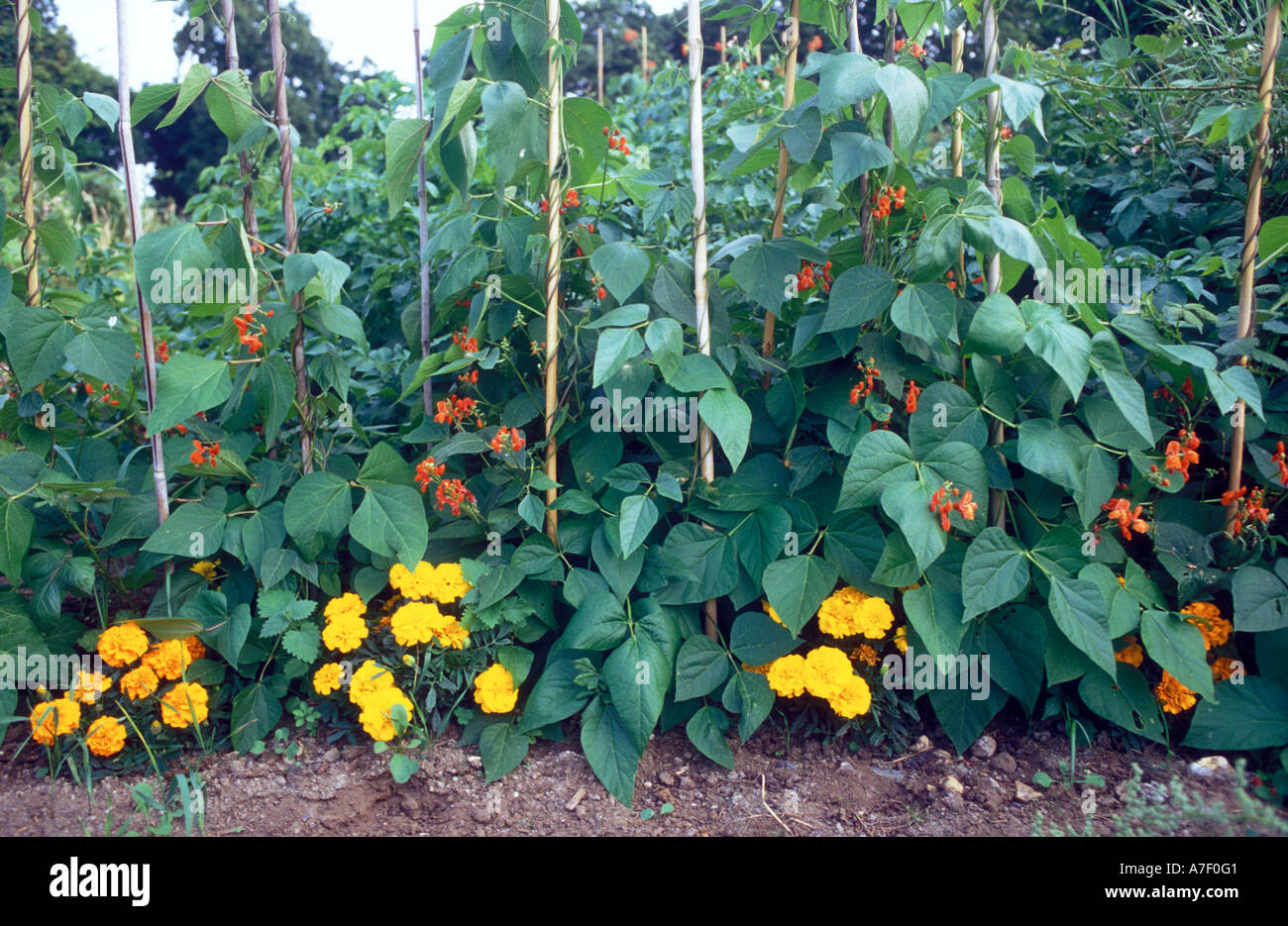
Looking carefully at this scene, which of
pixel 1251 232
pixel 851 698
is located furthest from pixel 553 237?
pixel 1251 232

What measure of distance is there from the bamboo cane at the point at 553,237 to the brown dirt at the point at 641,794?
62 cm

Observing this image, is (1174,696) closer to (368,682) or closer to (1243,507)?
(1243,507)

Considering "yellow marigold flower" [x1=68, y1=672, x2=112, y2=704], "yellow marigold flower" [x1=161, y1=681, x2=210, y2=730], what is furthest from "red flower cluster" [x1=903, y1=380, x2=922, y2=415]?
"yellow marigold flower" [x1=68, y1=672, x2=112, y2=704]

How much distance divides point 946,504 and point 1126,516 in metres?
0.44

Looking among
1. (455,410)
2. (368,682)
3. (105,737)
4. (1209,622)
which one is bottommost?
(105,737)

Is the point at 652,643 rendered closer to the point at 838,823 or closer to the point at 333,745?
the point at 838,823

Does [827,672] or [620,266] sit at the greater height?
[620,266]

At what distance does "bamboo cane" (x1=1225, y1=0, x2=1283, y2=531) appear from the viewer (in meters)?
1.94

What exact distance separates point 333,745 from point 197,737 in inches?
12.8

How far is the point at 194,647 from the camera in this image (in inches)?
84.9

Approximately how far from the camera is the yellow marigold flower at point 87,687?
1945 mm

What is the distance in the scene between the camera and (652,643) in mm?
1962

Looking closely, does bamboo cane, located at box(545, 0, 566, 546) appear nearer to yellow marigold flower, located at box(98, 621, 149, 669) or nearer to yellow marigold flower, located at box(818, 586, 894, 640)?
yellow marigold flower, located at box(818, 586, 894, 640)

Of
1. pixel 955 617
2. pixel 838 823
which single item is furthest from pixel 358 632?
pixel 955 617
